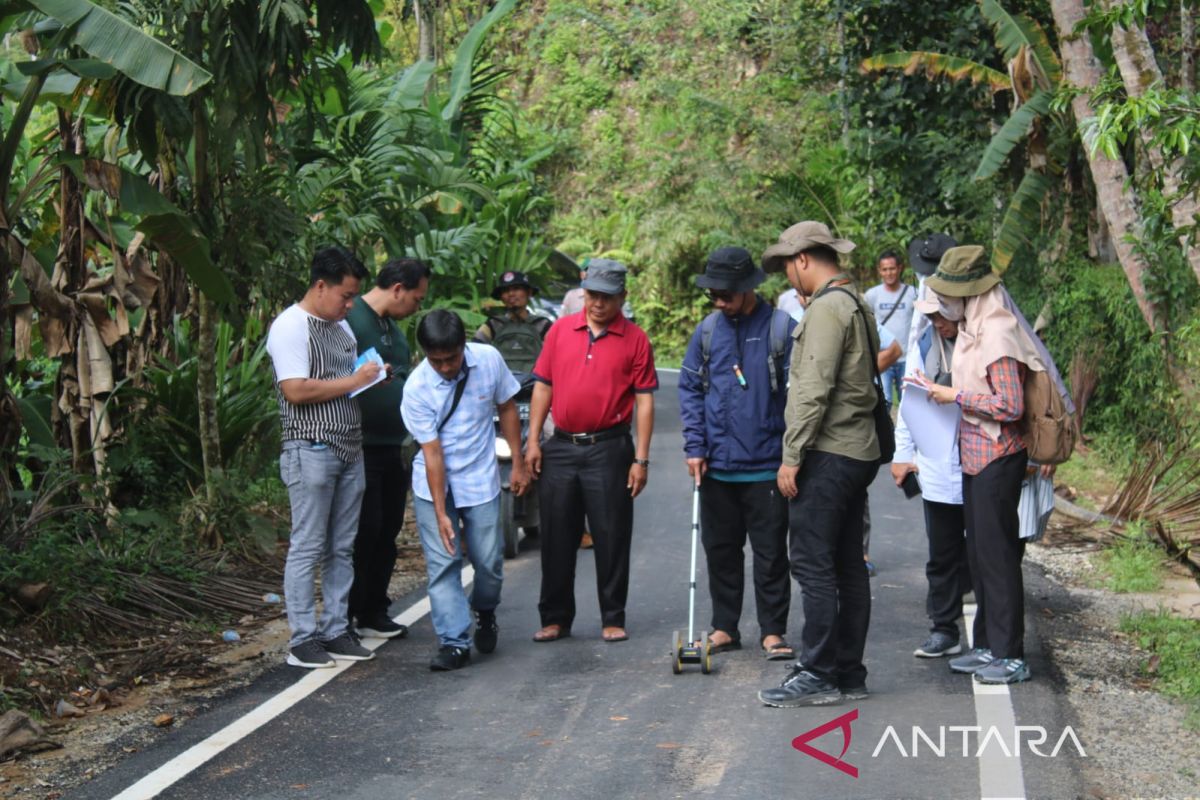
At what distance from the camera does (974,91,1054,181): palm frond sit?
15922 mm

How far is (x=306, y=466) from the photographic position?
7.87 meters

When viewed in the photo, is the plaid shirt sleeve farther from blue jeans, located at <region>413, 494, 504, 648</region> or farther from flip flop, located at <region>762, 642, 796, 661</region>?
blue jeans, located at <region>413, 494, 504, 648</region>

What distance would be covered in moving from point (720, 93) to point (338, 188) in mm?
23859

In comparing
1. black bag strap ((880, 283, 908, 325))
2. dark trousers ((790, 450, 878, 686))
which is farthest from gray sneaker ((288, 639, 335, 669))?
black bag strap ((880, 283, 908, 325))

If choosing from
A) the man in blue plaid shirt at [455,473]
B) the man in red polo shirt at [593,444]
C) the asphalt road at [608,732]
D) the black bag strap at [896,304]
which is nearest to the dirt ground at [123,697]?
the asphalt road at [608,732]

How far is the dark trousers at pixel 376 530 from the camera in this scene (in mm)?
8656

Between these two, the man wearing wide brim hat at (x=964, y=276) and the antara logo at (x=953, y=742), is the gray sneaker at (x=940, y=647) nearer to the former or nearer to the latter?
the antara logo at (x=953, y=742)

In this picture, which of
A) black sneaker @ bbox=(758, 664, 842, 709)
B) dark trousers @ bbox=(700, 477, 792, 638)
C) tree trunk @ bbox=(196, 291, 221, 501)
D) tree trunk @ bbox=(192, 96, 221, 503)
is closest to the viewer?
black sneaker @ bbox=(758, 664, 842, 709)

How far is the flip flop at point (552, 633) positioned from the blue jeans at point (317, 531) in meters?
1.13

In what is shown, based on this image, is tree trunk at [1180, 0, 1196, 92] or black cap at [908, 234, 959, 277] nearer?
black cap at [908, 234, 959, 277]

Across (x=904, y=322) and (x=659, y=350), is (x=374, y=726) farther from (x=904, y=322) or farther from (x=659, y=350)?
(x=659, y=350)

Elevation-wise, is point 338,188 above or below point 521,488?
above

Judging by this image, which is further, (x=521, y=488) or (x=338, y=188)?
(x=338, y=188)

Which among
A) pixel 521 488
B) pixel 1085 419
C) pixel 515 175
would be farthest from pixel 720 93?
pixel 521 488
